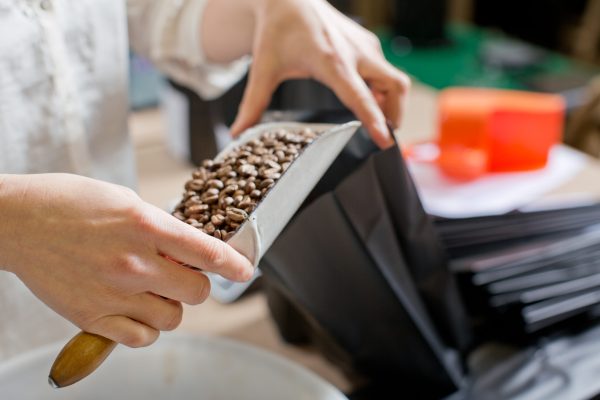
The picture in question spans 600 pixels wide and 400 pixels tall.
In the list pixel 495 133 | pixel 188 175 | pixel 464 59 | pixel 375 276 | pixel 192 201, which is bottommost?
pixel 464 59

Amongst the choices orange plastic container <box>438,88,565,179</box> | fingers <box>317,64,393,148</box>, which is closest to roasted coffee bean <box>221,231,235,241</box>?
fingers <box>317,64,393,148</box>

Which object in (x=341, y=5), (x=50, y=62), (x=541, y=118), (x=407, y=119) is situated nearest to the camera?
(x=50, y=62)

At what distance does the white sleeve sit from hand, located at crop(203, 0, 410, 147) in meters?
0.08

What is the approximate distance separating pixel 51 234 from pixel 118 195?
56 millimetres

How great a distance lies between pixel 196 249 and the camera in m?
0.50

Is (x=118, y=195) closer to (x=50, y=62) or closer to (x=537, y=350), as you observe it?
(x=50, y=62)

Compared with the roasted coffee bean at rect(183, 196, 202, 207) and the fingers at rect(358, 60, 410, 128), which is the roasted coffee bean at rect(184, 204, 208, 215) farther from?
the fingers at rect(358, 60, 410, 128)

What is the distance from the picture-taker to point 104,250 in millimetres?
499

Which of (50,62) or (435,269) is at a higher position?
(50,62)

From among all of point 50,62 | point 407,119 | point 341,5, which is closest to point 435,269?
point 50,62

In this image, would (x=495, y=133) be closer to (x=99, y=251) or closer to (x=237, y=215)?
→ (x=237, y=215)

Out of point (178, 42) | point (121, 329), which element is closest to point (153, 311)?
point (121, 329)

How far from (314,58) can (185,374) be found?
0.37 m

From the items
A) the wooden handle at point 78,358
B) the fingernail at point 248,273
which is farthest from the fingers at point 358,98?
the wooden handle at point 78,358
